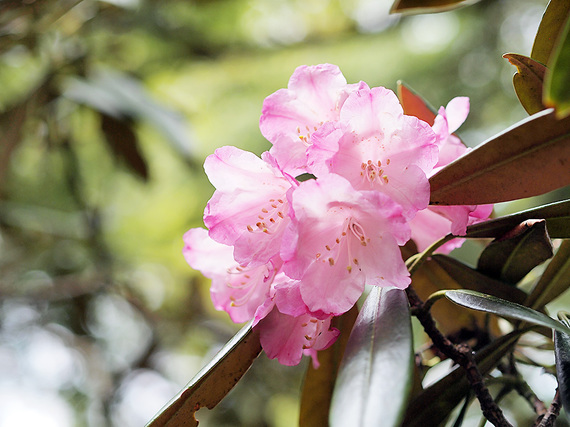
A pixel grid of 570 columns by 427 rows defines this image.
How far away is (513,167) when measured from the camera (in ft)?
1.73

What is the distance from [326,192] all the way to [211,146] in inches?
93.9

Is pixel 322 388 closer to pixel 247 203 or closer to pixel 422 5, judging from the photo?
pixel 247 203

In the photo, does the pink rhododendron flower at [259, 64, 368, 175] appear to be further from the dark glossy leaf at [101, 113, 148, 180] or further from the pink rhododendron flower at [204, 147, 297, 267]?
the dark glossy leaf at [101, 113, 148, 180]

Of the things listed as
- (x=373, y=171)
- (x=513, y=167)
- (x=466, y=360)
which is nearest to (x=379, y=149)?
(x=373, y=171)

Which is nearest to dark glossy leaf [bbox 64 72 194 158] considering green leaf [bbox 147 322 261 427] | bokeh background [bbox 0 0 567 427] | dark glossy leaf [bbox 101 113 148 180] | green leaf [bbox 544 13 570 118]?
dark glossy leaf [bbox 101 113 148 180]

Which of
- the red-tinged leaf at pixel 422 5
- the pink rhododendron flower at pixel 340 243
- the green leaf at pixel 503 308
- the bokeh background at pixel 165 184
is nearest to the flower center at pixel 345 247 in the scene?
the pink rhododendron flower at pixel 340 243

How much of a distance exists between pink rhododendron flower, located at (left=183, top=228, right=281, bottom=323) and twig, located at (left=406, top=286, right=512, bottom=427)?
172 mm

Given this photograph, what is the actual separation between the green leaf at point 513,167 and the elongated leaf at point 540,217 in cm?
7

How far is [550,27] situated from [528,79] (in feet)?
0.26

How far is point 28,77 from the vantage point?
2.72 meters

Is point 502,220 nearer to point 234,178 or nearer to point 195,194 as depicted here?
point 234,178

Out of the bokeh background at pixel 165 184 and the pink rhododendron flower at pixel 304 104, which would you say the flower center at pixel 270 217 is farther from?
the bokeh background at pixel 165 184

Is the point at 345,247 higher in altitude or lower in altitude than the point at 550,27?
lower

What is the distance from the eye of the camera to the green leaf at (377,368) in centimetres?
42
